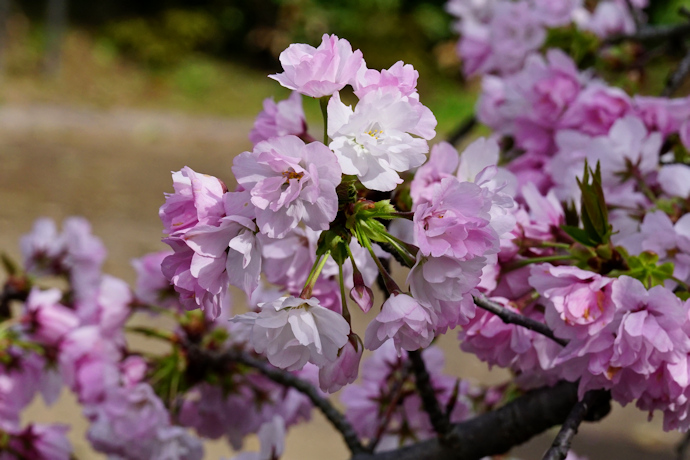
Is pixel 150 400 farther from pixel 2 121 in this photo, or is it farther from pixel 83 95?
pixel 83 95

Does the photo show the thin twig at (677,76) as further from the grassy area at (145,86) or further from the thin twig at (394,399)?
the grassy area at (145,86)

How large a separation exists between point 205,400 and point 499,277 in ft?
1.78

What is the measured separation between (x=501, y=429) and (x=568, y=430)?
0.16m

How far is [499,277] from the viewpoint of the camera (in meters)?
0.60

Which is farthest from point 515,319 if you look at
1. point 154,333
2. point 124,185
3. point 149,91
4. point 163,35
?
point 163,35

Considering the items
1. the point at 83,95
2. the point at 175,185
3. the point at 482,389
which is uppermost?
the point at 175,185

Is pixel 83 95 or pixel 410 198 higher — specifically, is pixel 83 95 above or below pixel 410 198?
below

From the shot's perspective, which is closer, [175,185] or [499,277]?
[175,185]

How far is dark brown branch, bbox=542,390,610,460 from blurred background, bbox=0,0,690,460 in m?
2.73

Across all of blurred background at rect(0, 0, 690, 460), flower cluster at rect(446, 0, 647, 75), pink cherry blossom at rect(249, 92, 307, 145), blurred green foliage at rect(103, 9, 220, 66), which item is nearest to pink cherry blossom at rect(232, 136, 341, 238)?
pink cherry blossom at rect(249, 92, 307, 145)

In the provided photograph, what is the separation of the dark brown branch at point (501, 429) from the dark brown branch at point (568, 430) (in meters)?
0.08

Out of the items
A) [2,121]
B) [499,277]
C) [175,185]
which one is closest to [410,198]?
[499,277]

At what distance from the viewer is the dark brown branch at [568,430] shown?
0.52 m

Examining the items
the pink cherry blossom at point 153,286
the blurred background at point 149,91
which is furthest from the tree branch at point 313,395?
the blurred background at point 149,91
